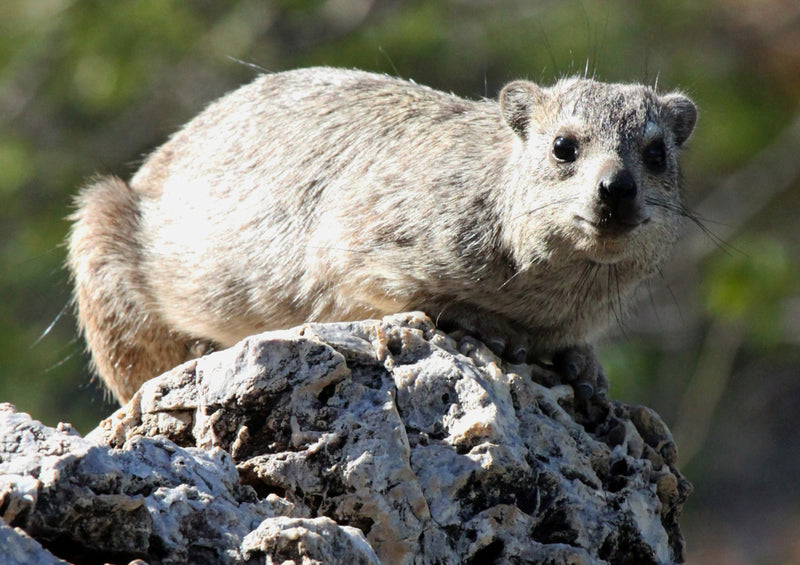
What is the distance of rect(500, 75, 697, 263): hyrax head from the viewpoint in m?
5.10

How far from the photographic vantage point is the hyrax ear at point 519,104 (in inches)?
234

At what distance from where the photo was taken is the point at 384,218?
19.1 feet

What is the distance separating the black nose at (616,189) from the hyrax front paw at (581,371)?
84 centimetres

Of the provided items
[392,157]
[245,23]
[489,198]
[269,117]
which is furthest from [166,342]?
[245,23]

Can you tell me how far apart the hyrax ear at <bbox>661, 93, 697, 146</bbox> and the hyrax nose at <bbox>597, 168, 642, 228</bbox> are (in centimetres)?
109

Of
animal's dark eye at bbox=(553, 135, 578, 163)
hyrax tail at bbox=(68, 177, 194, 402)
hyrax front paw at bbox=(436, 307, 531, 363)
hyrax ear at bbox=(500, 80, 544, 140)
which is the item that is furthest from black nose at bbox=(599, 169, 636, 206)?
hyrax tail at bbox=(68, 177, 194, 402)

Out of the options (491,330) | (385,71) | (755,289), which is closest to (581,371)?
(491,330)

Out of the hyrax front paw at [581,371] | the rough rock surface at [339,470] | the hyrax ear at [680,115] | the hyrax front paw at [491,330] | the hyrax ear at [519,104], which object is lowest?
the rough rock surface at [339,470]

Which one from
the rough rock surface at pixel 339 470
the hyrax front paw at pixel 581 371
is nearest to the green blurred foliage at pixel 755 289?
the hyrax front paw at pixel 581 371

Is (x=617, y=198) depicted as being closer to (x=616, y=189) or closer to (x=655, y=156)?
(x=616, y=189)

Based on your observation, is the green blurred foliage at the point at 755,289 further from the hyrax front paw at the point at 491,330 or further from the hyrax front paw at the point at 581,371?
the hyrax front paw at the point at 491,330

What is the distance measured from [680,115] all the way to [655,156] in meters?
0.62

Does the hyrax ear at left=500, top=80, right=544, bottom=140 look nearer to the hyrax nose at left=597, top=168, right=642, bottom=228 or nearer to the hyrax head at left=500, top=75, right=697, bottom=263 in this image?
the hyrax head at left=500, top=75, right=697, bottom=263

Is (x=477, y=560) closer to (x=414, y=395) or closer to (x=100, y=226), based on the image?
(x=414, y=395)
